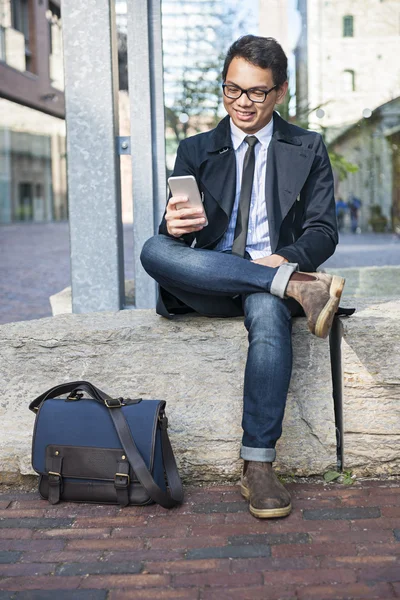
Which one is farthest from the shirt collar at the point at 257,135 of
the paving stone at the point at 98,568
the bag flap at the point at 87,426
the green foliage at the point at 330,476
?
the paving stone at the point at 98,568

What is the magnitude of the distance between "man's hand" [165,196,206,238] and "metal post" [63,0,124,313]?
146 cm

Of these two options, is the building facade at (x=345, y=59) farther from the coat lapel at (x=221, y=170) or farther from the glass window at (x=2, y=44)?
the glass window at (x=2, y=44)

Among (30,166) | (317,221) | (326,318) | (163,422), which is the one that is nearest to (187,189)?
(317,221)

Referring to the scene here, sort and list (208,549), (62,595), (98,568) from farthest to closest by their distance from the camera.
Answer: (208,549), (98,568), (62,595)

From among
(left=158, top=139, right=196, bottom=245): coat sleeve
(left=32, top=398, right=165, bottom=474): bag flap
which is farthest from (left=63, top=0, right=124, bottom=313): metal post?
(left=32, top=398, right=165, bottom=474): bag flap

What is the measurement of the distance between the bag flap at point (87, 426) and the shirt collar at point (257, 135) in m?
1.23

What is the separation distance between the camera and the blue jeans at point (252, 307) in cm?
300

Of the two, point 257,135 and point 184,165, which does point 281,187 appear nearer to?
point 257,135

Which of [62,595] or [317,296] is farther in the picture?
[317,296]

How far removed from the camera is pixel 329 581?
238 centimetres

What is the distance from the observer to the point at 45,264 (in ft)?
43.1

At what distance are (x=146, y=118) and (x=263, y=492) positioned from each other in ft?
8.65

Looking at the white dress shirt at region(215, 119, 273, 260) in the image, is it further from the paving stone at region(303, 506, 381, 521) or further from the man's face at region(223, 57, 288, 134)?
the paving stone at region(303, 506, 381, 521)

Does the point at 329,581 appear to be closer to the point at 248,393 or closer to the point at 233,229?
the point at 248,393
